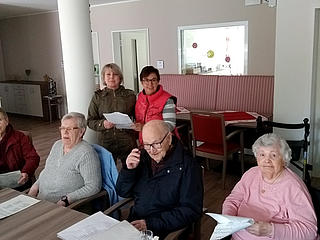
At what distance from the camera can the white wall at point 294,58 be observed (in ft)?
11.4

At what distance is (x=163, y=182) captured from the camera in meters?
1.89

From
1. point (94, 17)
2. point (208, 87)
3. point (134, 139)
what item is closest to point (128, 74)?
point (94, 17)

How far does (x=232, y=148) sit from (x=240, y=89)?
152 centimetres

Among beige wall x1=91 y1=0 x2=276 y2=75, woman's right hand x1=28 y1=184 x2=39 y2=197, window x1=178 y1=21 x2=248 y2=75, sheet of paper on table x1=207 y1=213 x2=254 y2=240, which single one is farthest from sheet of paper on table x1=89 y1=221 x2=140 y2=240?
window x1=178 y1=21 x2=248 y2=75

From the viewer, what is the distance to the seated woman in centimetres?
266

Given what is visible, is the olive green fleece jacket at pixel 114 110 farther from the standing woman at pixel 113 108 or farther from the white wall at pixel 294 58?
the white wall at pixel 294 58

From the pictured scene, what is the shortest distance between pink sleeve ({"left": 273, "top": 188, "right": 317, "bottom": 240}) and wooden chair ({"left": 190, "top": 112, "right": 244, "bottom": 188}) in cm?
193

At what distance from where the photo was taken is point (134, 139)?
3.01 meters

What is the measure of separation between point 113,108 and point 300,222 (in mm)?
1675

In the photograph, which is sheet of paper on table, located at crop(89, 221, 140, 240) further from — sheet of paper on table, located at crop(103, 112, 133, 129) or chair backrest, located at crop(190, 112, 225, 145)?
chair backrest, located at crop(190, 112, 225, 145)

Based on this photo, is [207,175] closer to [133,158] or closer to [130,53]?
[133,158]

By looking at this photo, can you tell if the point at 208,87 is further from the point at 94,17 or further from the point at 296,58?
the point at 94,17

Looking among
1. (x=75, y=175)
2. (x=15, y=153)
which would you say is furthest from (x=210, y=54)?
(x=75, y=175)

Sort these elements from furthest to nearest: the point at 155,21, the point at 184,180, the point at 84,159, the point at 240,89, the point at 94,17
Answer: the point at 94,17 < the point at 155,21 < the point at 240,89 < the point at 84,159 < the point at 184,180
